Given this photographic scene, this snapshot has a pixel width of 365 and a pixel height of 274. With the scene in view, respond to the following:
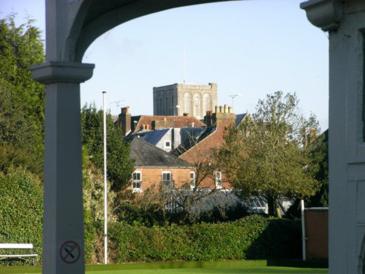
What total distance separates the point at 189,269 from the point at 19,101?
43.2 ft

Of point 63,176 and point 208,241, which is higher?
point 63,176

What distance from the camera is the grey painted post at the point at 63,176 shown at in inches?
415

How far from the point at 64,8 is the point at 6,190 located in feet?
78.4

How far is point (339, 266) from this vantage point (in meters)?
6.29

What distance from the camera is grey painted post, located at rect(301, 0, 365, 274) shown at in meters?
6.18

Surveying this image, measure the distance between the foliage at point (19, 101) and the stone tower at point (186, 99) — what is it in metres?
124

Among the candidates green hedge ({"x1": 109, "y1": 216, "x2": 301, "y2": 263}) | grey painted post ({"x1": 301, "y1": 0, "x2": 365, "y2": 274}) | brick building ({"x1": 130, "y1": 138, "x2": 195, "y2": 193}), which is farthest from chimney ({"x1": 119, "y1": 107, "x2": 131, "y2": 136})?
grey painted post ({"x1": 301, "y1": 0, "x2": 365, "y2": 274})

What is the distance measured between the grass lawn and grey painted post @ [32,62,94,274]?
21.0 metres

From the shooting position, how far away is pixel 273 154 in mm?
51812

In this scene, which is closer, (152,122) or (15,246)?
(15,246)

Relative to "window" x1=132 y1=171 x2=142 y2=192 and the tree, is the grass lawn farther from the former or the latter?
"window" x1=132 y1=171 x2=142 y2=192

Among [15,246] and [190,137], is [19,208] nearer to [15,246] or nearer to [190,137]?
[15,246]

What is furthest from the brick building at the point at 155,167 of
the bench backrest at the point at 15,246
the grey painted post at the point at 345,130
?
the grey painted post at the point at 345,130

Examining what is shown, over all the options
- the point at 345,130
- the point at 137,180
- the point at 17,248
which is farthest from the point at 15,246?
→ the point at 137,180
